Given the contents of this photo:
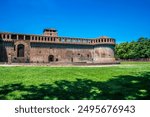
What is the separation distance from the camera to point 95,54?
57.6m

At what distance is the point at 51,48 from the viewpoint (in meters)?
53.3

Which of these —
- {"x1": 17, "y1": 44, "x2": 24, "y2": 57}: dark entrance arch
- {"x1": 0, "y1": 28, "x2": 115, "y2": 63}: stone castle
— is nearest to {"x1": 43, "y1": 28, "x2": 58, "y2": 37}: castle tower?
{"x1": 0, "y1": 28, "x2": 115, "y2": 63}: stone castle

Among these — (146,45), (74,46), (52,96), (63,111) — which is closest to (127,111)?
(63,111)

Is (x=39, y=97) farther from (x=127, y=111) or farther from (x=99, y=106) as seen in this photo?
(x=127, y=111)

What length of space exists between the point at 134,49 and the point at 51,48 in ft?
102

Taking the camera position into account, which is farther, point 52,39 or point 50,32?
point 50,32

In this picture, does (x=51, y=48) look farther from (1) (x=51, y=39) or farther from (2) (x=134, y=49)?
(2) (x=134, y=49)

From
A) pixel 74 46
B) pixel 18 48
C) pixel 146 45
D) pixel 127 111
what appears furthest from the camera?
pixel 146 45

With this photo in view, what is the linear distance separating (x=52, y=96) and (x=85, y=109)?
262 cm

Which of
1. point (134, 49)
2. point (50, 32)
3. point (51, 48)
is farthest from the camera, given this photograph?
point (134, 49)

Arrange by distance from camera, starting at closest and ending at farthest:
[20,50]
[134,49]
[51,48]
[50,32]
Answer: [20,50], [51,48], [50,32], [134,49]

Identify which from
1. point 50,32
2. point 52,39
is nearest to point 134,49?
point 50,32

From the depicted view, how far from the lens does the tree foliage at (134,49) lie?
69.6m

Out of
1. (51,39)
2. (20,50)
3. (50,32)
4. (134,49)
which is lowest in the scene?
(20,50)
